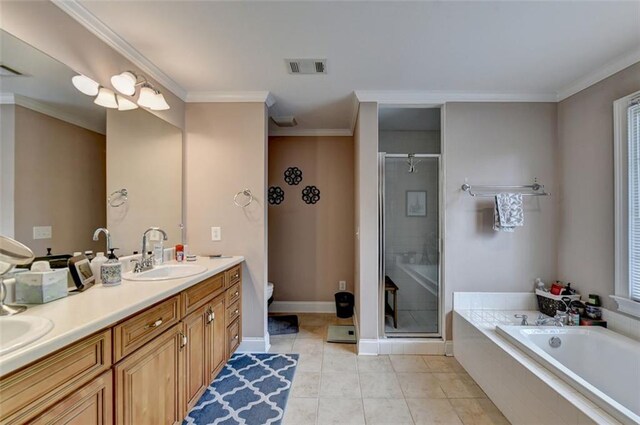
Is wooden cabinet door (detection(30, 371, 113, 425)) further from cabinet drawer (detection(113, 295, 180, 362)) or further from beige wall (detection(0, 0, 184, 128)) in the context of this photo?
beige wall (detection(0, 0, 184, 128))

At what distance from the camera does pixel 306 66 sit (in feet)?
6.99

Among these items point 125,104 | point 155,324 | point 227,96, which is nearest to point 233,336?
point 155,324

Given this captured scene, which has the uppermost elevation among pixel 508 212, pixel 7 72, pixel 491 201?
pixel 7 72

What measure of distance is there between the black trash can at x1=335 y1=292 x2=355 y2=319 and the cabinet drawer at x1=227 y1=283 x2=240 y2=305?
1.48m

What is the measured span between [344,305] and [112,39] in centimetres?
328

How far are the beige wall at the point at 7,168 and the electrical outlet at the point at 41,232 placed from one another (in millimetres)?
88

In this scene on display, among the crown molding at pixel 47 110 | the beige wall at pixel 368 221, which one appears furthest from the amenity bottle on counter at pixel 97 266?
the beige wall at pixel 368 221

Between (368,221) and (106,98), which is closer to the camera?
(106,98)

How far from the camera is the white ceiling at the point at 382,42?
1550 mm

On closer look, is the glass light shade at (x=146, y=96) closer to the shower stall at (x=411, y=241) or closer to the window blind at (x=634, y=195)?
the shower stall at (x=411, y=241)

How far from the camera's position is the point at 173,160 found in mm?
2506

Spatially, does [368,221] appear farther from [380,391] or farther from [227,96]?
[227,96]

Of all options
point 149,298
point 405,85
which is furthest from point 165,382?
point 405,85

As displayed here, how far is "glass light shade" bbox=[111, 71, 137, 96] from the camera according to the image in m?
1.81
